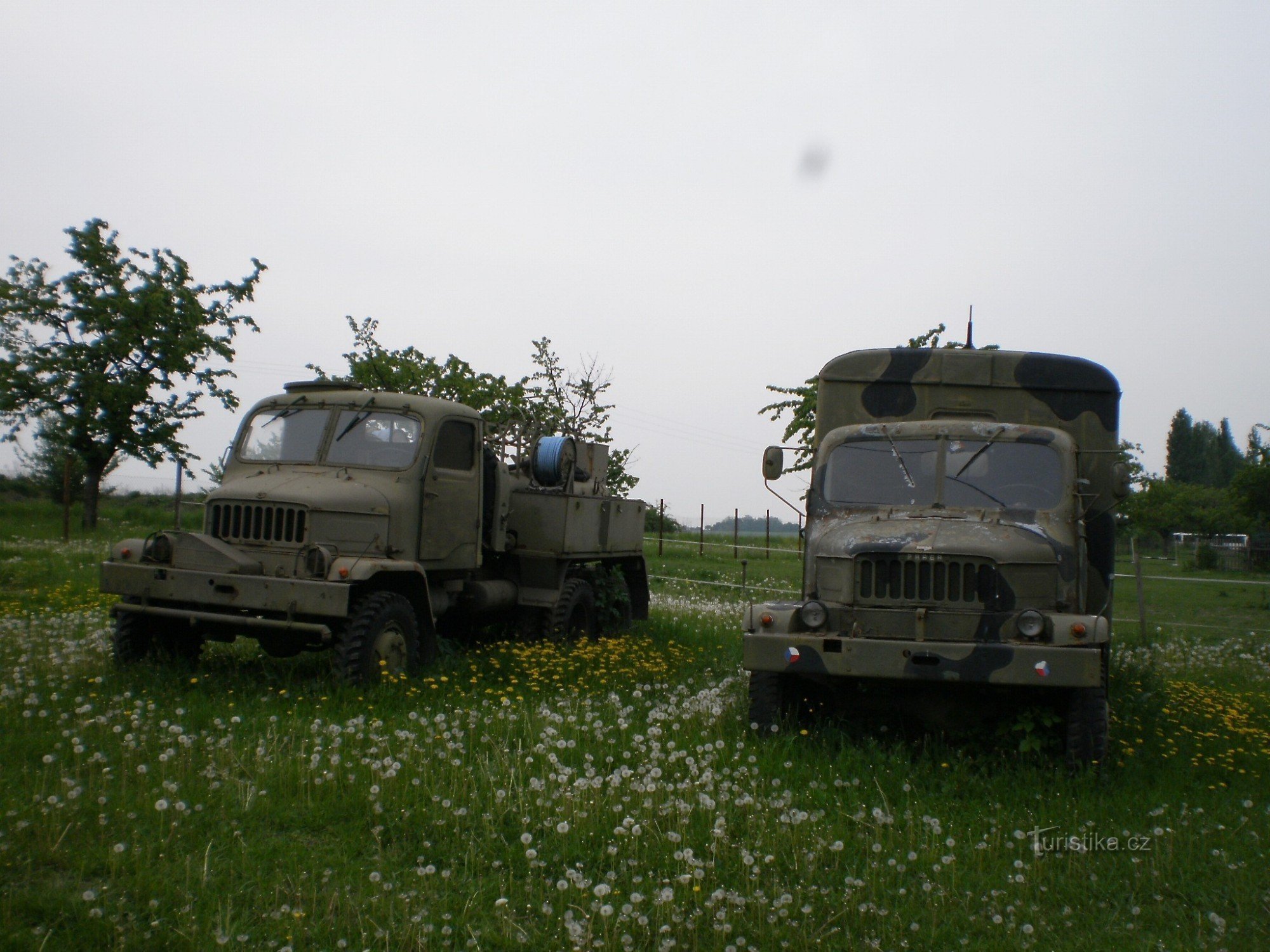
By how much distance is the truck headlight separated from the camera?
639cm

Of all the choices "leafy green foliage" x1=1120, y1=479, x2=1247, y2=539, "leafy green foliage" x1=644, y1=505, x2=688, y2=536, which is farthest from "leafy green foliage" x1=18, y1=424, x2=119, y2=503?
"leafy green foliage" x1=1120, y1=479, x2=1247, y2=539

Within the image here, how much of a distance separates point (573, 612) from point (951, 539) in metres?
4.93

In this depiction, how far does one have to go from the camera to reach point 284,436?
28.8 ft

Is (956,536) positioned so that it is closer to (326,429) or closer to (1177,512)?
(326,429)

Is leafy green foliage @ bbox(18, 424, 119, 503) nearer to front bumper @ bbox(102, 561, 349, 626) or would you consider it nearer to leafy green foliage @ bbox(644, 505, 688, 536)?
leafy green foliage @ bbox(644, 505, 688, 536)

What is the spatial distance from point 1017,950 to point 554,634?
21.8 ft

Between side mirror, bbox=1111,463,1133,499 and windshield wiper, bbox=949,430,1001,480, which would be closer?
side mirror, bbox=1111,463,1133,499

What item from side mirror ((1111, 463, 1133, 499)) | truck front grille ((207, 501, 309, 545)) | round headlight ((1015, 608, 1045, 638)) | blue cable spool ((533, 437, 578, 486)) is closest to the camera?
round headlight ((1015, 608, 1045, 638))

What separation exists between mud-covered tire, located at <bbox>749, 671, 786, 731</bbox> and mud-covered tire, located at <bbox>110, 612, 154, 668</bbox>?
449 cm

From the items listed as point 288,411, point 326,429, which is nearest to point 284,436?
point 288,411

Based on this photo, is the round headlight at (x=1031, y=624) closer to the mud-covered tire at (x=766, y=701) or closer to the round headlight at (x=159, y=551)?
the mud-covered tire at (x=766, y=701)

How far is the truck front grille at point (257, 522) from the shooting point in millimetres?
7707

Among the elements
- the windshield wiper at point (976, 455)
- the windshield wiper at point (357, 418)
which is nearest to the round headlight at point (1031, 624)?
the windshield wiper at point (976, 455)

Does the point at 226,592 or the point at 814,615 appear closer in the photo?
the point at 814,615
